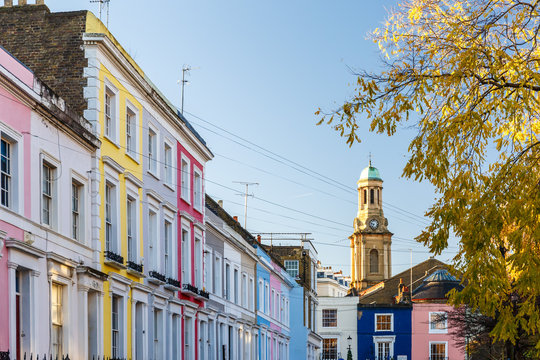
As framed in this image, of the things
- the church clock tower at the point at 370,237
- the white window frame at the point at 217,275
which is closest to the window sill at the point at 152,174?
the white window frame at the point at 217,275

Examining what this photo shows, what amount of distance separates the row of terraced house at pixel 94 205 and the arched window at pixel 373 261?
325ft

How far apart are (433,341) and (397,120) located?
246 ft

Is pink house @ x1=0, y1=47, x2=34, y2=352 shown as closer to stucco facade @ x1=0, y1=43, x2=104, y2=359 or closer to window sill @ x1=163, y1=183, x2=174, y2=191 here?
stucco facade @ x1=0, y1=43, x2=104, y2=359

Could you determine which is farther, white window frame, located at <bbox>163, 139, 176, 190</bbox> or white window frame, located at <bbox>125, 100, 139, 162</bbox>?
white window frame, located at <bbox>163, 139, 176, 190</bbox>

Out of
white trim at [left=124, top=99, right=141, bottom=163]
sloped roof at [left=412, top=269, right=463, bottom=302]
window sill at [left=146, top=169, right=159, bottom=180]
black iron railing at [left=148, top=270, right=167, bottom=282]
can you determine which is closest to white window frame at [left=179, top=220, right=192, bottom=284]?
black iron railing at [left=148, top=270, right=167, bottom=282]

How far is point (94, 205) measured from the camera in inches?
930

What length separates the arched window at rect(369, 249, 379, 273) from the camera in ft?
445

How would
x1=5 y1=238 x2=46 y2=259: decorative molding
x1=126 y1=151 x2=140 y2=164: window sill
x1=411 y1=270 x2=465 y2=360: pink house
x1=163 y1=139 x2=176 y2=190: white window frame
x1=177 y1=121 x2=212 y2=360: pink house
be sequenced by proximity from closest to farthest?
x1=5 y1=238 x2=46 y2=259: decorative molding, x1=126 y1=151 x2=140 y2=164: window sill, x1=163 y1=139 x2=176 y2=190: white window frame, x1=177 y1=121 x2=212 y2=360: pink house, x1=411 y1=270 x2=465 y2=360: pink house

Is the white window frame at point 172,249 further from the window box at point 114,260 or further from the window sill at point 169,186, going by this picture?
the window box at point 114,260

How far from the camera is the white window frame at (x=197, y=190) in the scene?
3553 cm

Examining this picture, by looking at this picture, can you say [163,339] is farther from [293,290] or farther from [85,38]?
[293,290]

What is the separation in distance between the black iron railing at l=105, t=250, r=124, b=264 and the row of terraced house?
29 millimetres

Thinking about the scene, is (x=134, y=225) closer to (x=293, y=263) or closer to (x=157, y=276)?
(x=157, y=276)

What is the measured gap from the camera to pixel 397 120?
46.4 feet
